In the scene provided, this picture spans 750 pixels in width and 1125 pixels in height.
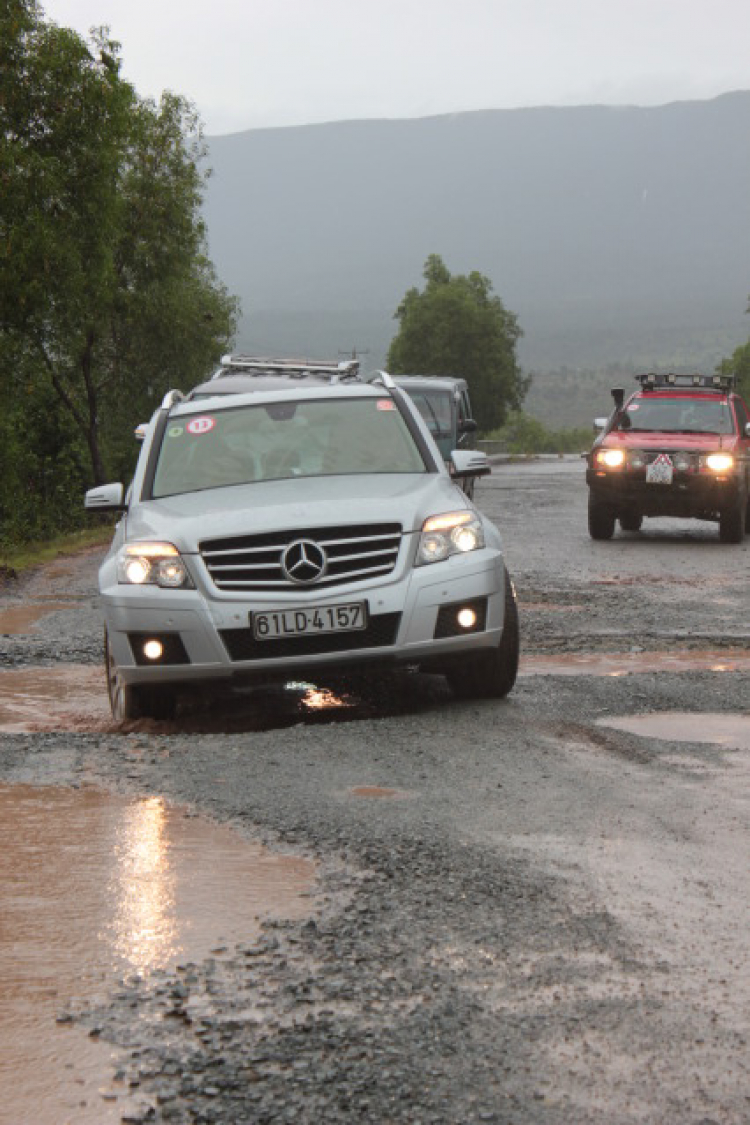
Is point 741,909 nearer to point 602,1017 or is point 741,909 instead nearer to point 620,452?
point 602,1017

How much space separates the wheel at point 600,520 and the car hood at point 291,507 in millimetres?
12224

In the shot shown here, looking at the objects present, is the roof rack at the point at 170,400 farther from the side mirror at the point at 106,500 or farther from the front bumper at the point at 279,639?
the front bumper at the point at 279,639

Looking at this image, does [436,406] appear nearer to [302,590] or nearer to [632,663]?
[632,663]

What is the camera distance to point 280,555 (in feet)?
25.4

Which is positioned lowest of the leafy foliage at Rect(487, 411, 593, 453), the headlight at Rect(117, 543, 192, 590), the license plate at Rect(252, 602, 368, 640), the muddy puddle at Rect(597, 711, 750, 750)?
the leafy foliage at Rect(487, 411, 593, 453)

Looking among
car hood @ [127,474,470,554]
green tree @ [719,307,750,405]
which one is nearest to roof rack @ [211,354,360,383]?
car hood @ [127,474,470,554]

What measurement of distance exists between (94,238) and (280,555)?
919 inches

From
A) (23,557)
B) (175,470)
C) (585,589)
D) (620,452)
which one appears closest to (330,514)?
(175,470)

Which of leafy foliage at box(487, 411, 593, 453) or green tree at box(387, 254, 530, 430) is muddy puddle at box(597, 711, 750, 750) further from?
leafy foliage at box(487, 411, 593, 453)

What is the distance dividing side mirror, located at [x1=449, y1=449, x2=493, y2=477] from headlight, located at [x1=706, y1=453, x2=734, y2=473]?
11.2 meters

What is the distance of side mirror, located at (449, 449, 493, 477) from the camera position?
9.24 metres

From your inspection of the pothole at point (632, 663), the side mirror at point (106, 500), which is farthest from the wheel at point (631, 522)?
the side mirror at point (106, 500)

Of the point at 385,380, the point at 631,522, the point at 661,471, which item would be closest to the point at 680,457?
the point at 661,471

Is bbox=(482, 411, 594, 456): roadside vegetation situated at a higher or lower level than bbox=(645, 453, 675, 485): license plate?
lower
